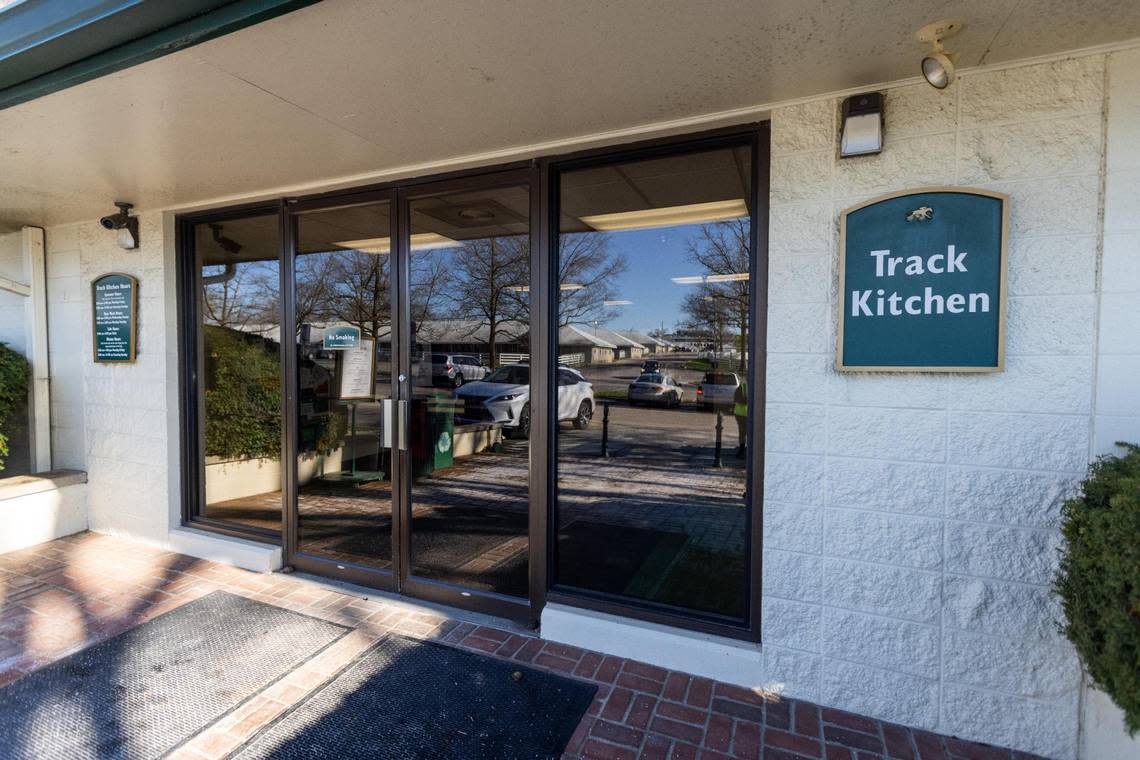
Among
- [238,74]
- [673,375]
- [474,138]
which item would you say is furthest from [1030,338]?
[238,74]

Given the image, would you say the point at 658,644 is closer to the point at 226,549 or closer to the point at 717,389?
the point at 717,389

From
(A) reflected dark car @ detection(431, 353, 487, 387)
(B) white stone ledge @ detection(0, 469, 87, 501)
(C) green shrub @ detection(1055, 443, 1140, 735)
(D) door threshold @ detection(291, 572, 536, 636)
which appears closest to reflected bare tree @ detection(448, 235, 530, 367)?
(A) reflected dark car @ detection(431, 353, 487, 387)

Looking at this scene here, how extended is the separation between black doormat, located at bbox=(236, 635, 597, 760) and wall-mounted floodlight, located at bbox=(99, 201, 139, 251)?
3.48 metres

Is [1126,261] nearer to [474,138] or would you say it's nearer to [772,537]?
[772,537]

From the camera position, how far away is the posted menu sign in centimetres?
409

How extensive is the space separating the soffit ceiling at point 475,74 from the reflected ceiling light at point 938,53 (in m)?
0.04

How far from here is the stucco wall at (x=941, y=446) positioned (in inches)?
78.0

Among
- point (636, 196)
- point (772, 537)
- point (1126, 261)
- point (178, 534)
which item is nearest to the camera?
point (1126, 261)

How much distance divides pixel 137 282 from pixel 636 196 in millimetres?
3742

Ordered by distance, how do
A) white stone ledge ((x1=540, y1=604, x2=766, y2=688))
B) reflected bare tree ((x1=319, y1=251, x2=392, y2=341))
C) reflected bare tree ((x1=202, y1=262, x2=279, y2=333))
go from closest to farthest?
white stone ledge ((x1=540, y1=604, x2=766, y2=688)), reflected bare tree ((x1=319, y1=251, x2=392, y2=341)), reflected bare tree ((x1=202, y1=262, x2=279, y2=333))

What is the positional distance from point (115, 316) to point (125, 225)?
70 centimetres

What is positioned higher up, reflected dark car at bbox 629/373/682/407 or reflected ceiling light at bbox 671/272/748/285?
reflected ceiling light at bbox 671/272/748/285

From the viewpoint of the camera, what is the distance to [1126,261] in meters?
1.89

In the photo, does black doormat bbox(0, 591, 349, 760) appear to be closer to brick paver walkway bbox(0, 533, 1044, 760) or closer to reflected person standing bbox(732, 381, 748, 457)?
brick paver walkway bbox(0, 533, 1044, 760)
